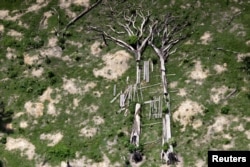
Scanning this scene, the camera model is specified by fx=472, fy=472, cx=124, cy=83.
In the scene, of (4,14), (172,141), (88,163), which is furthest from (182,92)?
(4,14)

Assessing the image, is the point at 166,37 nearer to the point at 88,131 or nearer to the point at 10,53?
the point at 88,131

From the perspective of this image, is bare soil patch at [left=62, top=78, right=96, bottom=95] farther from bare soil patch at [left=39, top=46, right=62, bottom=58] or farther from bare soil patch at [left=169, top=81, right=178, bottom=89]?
bare soil patch at [left=169, top=81, right=178, bottom=89]

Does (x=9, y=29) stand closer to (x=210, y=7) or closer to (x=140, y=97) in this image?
(x=140, y=97)

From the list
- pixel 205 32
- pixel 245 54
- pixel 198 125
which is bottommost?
pixel 198 125

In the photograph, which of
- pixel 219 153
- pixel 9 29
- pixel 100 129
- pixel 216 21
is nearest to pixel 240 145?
pixel 219 153

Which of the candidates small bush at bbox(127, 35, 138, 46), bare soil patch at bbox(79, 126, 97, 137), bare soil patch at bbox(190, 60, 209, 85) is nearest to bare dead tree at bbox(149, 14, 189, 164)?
small bush at bbox(127, 35, 138, 46)

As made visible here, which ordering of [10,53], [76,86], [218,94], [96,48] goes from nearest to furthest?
[218,94], [76,86], [96,48], [10,53]
